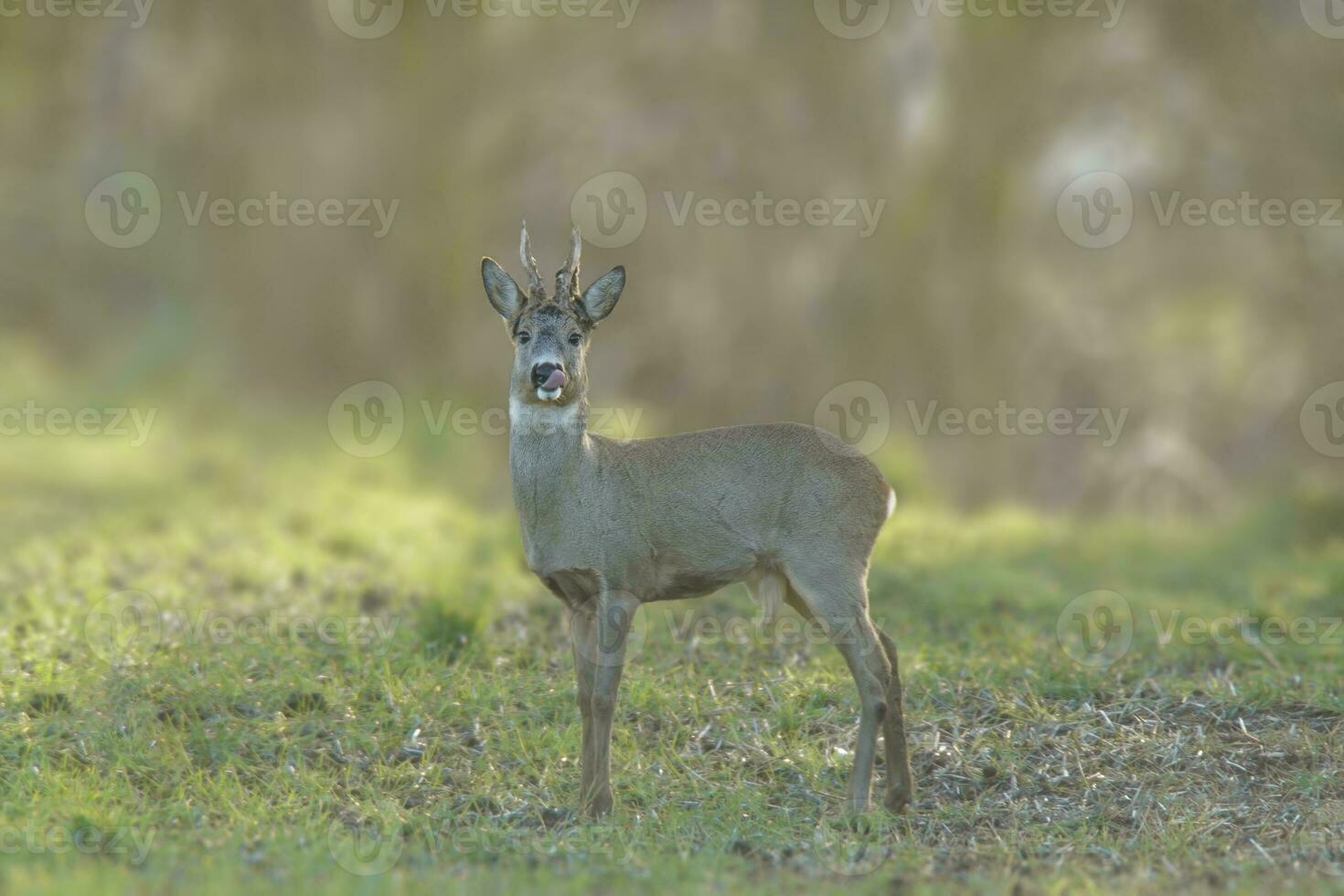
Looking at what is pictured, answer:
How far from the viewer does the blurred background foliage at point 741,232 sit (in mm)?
15617

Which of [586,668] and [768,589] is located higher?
[768,589]

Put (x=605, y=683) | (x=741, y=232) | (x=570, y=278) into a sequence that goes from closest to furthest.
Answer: (x=605, y=683), (x=570, y=278), (x=741, y=232)

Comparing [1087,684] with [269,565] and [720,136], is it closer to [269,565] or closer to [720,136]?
[269,565]

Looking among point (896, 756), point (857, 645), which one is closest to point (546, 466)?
point (857, 645)

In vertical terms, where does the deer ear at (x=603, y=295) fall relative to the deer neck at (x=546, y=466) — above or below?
above

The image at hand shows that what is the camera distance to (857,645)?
6.26 m

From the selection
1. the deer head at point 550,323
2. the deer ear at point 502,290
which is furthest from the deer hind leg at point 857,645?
the deer ear at point 502,290

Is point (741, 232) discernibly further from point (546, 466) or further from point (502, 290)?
point (546, 466)

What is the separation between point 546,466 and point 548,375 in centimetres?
43

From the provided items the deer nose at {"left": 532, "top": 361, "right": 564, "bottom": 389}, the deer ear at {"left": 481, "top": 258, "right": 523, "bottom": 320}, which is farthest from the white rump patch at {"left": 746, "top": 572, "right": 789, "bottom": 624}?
the deer ear at {"left": 481, "top": 258, "right": 523, "bottom": 320}

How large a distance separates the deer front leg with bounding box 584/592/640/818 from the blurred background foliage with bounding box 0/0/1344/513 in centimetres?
830

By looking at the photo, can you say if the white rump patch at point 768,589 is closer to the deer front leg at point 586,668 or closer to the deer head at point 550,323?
the deer front leg at point 586,668

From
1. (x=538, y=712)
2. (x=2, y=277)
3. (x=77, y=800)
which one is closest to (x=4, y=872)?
(x=77, y=800)

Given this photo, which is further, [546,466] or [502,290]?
[502,290]
